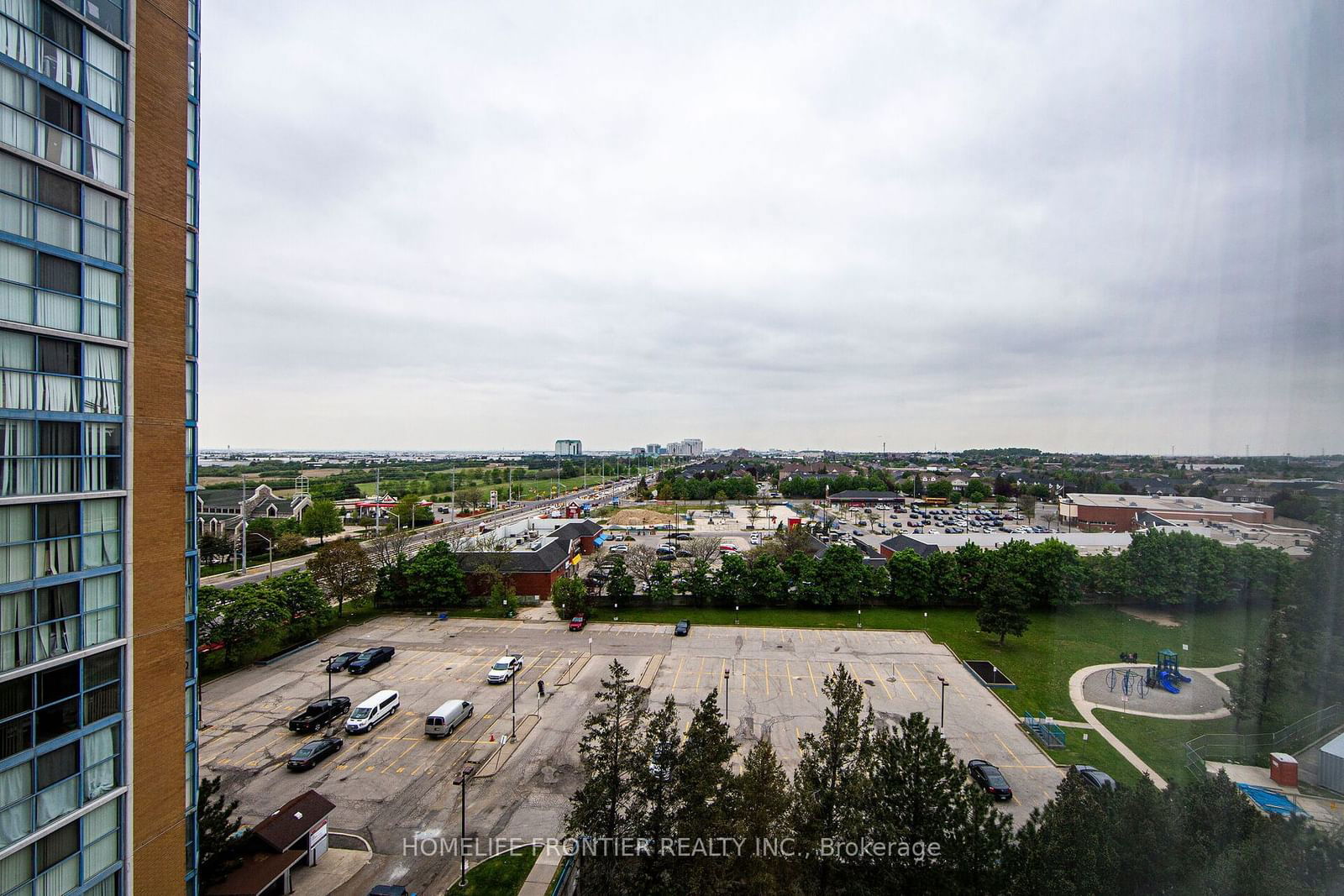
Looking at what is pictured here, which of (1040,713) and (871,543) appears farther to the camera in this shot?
(871,543)

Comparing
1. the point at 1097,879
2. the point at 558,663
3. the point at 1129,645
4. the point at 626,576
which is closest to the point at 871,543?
the point at 1129,645

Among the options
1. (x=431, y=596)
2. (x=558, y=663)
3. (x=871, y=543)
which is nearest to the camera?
(x=558, y=663)

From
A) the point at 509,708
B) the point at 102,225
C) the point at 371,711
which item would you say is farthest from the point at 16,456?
the point at 509,708

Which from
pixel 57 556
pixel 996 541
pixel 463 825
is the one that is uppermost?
pixel 57 556

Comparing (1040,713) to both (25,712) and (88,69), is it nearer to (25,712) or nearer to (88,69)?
(25,712)

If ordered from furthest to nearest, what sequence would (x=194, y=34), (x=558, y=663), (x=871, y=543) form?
(x=871, y=543), (x=558, y=663), (x=194, y=34)

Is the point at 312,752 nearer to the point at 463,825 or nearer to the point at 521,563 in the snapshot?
the point at 463,825

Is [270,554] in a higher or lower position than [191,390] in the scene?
lower
